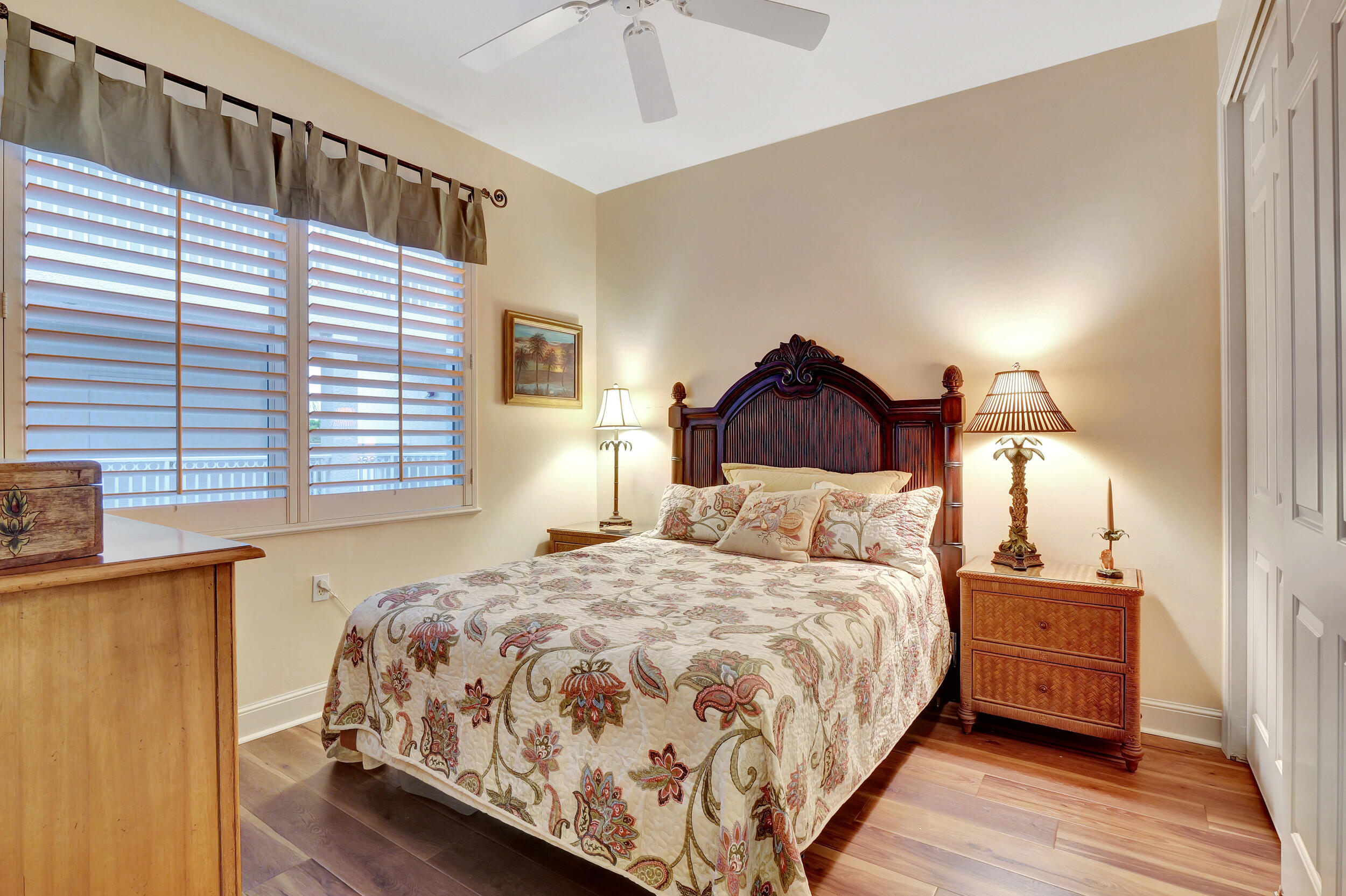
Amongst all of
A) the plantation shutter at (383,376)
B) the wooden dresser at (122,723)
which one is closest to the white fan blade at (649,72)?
the plantation shutter at (383,376)

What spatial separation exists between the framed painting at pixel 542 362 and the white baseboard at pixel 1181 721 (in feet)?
10.6

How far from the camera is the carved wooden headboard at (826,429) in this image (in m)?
3.12

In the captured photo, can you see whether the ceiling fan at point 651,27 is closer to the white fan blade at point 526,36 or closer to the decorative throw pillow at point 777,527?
the white fan blade at point 526,36

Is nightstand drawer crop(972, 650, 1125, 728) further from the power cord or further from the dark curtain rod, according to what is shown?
the dark curtain rod

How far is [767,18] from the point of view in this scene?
204 centimetres

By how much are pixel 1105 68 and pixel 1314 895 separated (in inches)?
115

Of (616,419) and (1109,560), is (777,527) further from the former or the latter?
(616,419)

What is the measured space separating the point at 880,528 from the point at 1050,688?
2.76 ft

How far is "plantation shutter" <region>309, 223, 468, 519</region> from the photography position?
2.94 m

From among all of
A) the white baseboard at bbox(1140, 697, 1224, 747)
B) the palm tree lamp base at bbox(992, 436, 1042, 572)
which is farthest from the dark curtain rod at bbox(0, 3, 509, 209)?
the white baseboard at bbox(1140, 697, 1224, 747)

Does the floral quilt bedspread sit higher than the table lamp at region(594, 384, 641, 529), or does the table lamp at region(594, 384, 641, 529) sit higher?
the table lamp at region(594, 384, 641, 529)

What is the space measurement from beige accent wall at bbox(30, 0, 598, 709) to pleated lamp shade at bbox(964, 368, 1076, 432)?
2.41m

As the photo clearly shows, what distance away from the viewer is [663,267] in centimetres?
413

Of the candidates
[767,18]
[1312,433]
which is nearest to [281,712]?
[767,18]
